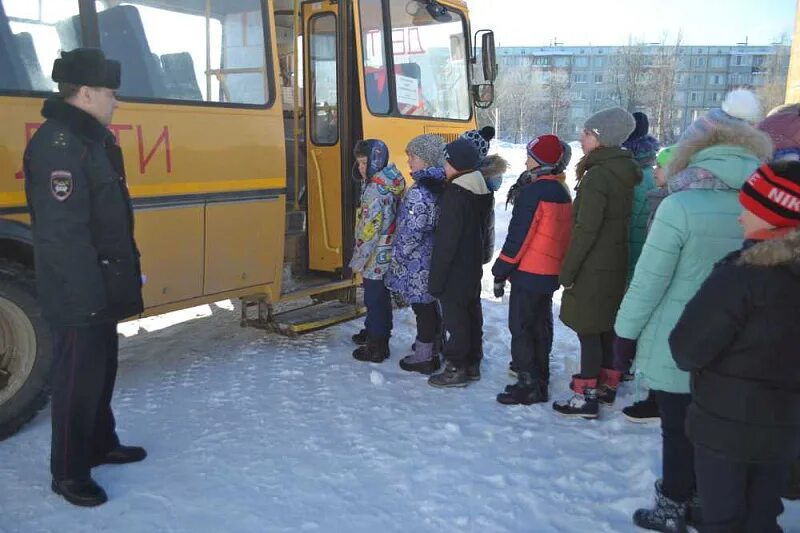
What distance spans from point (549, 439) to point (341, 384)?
1534 mm

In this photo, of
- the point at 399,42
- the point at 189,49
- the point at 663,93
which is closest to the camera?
the point at 189,49

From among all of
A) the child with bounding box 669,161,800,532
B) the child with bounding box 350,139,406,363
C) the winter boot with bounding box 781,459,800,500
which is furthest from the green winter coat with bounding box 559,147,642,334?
the child with bounding box 669,161,800,532

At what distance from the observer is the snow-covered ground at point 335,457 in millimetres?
3027

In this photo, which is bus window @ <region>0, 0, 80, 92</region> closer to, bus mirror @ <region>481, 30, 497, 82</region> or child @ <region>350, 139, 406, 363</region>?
child @ <region>350, 139, 406, 363</region>

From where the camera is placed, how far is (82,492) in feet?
10.0

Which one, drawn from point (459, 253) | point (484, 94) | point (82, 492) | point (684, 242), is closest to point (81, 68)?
point (82, 492)

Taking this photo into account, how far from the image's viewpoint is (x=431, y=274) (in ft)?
14.7

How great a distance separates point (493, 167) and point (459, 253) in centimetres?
79

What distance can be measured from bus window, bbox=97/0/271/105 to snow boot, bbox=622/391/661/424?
3261mm

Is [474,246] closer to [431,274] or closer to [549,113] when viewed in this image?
[431,274]

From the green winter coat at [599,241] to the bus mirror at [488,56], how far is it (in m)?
3.07

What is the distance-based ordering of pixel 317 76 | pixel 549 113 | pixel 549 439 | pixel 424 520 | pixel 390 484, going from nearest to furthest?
pixel 424 520
pixel 390 484
pixel 549 439
pixel 317 76
pixel 549 113

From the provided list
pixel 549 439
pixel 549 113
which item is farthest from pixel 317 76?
pixel 549 113

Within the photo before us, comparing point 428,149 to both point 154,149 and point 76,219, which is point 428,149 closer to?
point 154,149
